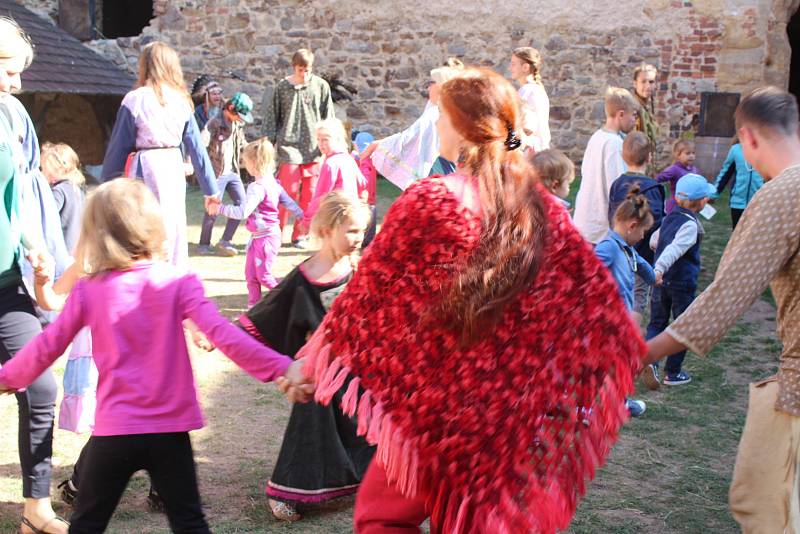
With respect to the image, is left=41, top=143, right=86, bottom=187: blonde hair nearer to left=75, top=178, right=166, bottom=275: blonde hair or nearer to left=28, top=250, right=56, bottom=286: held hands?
left=28, top=250, right=56, bottom=286: held hands

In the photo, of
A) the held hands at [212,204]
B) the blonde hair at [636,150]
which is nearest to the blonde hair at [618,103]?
the blonde hair at [636,150]

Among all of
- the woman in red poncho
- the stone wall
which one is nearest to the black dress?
the woman in red poncho

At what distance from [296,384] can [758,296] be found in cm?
137

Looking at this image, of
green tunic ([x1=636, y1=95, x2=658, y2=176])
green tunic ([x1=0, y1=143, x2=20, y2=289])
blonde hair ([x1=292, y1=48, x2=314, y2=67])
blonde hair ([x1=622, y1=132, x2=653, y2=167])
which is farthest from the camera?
blonde hair ([x1=292, y1=48, x2=314, y2=67])

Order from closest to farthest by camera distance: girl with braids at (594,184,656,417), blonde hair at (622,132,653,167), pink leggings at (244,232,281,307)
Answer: girl with braids at (594,184,656,417), blonde hair at (622,132,653,167), pink leggings at (244,232,281,307)

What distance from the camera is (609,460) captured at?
4.57 metres

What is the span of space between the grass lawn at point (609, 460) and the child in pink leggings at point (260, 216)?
0.98 meters

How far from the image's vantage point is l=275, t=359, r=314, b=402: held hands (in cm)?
274

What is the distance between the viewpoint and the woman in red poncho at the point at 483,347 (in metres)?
2.40

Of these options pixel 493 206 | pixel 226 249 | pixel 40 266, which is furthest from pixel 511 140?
pixel 226 249

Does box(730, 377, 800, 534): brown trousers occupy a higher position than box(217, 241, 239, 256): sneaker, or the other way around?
box(730, 377, 800, 534): brown trousers

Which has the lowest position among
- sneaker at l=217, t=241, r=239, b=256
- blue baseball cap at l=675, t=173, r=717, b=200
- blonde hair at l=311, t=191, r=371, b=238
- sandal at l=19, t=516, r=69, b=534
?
sneaker at l=217, t=241, r=239, b=256

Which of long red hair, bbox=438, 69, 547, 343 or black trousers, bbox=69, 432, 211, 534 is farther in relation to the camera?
black trousers, bbox=69, 432, 211, 534

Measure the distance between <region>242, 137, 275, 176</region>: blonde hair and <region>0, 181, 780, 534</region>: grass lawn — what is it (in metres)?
1.76
